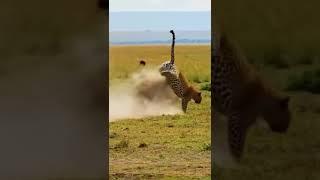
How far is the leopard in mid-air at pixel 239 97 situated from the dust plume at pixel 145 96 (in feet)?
10.1

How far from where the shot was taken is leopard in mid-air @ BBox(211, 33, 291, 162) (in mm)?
3129

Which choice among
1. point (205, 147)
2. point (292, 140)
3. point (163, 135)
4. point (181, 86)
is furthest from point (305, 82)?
point (181, 86)

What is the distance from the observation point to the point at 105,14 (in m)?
3.14

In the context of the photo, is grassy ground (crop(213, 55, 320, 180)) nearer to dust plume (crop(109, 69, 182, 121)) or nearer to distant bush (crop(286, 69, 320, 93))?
distant bush (crop(286, 69, 320, 93))

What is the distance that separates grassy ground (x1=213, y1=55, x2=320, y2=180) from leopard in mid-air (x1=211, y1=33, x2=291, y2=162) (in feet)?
0.13

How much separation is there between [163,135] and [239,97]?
2865 mm

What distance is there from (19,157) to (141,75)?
142 inches

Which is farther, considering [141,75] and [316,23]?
[141,75]

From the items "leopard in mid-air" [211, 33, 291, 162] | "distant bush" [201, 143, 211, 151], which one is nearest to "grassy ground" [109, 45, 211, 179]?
"distant bush" [201, 143, 211, 151]

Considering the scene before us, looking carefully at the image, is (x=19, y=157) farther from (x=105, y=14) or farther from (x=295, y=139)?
(x=295, y=139)

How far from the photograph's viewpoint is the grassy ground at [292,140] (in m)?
3.11

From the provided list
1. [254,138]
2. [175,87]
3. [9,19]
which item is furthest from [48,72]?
[175,87]

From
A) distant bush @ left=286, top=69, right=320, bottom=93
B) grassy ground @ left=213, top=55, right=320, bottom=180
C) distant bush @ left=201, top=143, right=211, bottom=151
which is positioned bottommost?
distant bush @ left=201, top=143, right=211, bottom=151

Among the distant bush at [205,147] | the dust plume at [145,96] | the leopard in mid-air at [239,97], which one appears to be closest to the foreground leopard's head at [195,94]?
the dust plume at [145,96]
